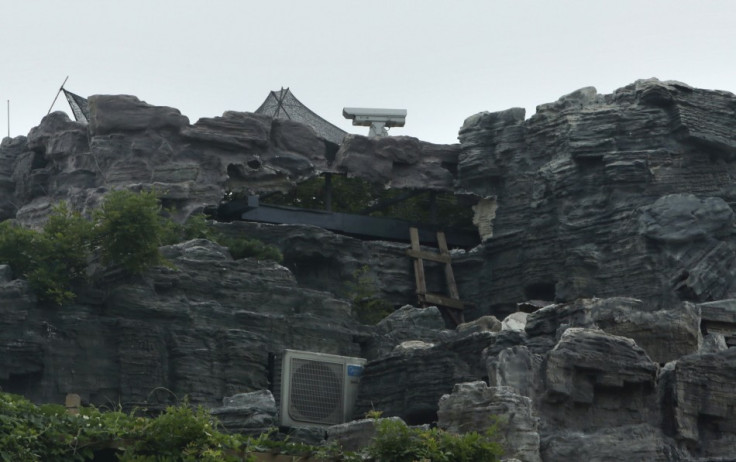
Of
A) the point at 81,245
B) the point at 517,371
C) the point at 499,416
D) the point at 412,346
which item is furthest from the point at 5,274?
the point at 499,416

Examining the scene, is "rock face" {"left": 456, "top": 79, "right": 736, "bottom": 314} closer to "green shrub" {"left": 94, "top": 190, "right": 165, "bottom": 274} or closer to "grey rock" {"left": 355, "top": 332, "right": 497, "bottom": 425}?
"grey rock" {"left": 355, "top": 332, "right": 497, "bottom": 425}

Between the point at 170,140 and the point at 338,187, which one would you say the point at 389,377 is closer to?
the point at 170,140

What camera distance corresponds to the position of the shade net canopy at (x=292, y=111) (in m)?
43.4

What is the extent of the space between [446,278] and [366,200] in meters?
5.34

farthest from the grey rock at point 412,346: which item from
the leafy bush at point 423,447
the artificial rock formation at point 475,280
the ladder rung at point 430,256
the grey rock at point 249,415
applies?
the leafy bush at point 423,447

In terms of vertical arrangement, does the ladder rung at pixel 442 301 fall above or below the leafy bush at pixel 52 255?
above

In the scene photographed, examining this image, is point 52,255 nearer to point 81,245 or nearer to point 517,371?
point 81,245

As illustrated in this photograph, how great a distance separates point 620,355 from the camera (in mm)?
22875

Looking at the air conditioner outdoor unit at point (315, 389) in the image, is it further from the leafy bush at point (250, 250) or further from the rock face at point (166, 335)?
the leafy bush at point (250, 250)

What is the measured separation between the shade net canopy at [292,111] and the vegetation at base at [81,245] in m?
11.8

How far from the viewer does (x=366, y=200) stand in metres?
43.4

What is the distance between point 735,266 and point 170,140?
43.0 feet

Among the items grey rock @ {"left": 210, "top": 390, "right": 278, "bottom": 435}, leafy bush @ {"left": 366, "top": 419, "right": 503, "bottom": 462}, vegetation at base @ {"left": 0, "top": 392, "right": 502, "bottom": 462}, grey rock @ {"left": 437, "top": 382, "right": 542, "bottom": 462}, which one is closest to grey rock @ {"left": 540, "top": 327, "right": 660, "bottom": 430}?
grey rock @ {"left": 437, "top": 382, "right": 542, "bottom": 462}

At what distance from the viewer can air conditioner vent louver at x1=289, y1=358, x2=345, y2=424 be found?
25200 millimetres
